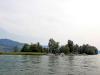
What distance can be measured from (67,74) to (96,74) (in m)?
6.00

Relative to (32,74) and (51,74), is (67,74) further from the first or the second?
(32,74)

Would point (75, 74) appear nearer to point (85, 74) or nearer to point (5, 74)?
point (85, 74)

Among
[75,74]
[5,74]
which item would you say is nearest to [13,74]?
[5,74]

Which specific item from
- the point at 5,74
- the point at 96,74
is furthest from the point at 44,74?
the point at 96,74

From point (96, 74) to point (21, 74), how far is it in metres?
14.7

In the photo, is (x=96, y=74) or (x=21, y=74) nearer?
(x=21, y=74)

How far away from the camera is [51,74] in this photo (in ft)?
123

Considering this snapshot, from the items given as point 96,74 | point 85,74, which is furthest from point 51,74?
point 96,74

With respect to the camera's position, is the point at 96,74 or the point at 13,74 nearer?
the point at 13,74

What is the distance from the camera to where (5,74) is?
3634cm

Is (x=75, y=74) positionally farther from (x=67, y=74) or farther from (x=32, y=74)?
(x=32, y=74)

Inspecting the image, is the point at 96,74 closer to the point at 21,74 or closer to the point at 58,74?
the point at 58,74

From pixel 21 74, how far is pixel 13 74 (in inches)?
57.7

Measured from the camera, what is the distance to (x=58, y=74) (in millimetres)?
37688
